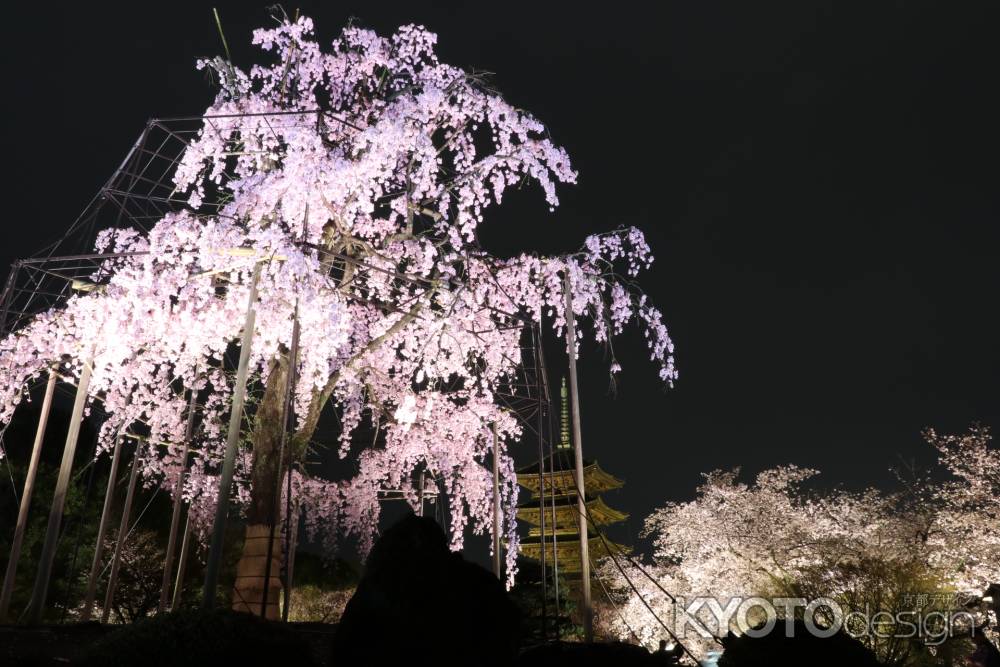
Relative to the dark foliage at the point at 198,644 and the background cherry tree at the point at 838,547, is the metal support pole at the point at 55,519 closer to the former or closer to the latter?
the dark foliage at the point at 198,644

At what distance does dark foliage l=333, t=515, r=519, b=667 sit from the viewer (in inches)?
223

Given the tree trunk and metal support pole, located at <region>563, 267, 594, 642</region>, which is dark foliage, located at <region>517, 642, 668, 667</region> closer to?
metal support pole, located at <region>563, 267, 594, 642</region>

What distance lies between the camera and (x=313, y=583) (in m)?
26.6

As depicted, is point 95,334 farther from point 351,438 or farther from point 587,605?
point 587,605

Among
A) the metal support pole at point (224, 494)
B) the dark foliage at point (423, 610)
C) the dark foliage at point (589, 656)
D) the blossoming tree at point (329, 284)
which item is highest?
the blossoming tree at point (329, 284)

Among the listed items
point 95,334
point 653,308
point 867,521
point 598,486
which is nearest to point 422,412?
point 653,308

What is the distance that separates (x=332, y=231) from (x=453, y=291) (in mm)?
2442

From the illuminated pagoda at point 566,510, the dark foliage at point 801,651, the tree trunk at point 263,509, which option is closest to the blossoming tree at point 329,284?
the tree trunk at point 263,509

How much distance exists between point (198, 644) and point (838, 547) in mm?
14993

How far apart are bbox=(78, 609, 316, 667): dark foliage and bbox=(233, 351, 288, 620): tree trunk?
156 inches

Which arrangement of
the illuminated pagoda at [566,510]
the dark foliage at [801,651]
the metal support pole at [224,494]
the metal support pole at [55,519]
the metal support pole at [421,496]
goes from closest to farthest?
the dark foliage at [801,651] → the metal support pole at [224,494] → the metal support pole at [55,519] → the metal support pole at [421,496] → the illuminated pagoda at [566,510]

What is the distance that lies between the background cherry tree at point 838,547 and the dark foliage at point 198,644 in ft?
31.4

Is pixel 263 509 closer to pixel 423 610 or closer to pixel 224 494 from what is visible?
pixel 224 494

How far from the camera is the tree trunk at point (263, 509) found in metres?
10.5
